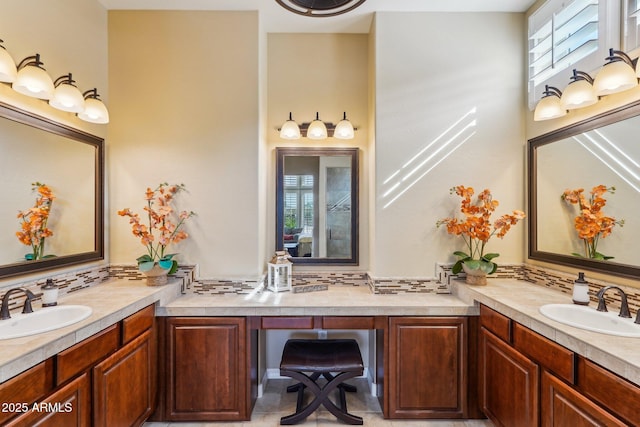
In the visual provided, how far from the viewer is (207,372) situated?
2.12 m

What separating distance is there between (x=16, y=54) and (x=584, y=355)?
10.9 ft

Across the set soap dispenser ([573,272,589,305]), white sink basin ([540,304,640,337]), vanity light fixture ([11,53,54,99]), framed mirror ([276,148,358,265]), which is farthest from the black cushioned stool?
vanity light fixture ([11,53,54,99])

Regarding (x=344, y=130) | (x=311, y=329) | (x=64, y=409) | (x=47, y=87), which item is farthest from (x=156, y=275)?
(x=344, y=130)

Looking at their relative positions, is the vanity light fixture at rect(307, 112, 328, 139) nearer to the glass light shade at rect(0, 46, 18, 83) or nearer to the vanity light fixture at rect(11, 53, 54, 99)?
the vanity light fixture at rect(11, 53, 54, 99)

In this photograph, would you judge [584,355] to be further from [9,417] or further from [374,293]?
[9,417]

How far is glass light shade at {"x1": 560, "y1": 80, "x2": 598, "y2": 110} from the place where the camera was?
1.85m

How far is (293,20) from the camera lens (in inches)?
105

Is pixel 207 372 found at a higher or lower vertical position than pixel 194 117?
lower

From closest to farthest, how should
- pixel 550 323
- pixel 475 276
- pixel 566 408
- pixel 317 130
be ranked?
pixel 566 408 → pixel 550 323 → pixel 475 276 → pixel 317 130

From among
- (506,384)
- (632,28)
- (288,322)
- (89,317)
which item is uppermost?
(632,28)

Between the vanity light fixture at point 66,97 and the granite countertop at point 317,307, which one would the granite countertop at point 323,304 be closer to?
the granite countertop at point 317,307

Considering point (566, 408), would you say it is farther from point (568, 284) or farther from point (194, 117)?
point (194, 117)

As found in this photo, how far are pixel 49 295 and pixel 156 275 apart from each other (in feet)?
2.02

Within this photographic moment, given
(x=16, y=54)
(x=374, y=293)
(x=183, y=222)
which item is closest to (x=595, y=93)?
(x=374, y=293)
